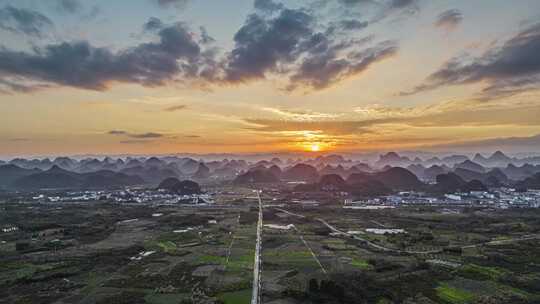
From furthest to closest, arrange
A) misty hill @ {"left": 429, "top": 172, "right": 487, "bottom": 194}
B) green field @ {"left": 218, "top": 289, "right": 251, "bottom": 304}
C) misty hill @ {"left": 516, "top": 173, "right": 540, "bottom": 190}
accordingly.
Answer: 1. misty hill @ {"left": 516, "top": 173, "right": 540, "bottom": 190}
2. misty hill @ {"left": 429, "top": 172, "right": 487, "bottom": 194}
3. green field @ {"left": 218, "top": 289, "right": 251, "bottom": 304}

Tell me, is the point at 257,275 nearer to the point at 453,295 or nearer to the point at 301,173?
the point at 453,295

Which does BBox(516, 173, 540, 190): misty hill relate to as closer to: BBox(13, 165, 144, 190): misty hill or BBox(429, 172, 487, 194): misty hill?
BBox(429, 172, 487, 194): misty hill

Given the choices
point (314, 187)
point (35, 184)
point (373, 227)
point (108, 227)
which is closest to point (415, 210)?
Answer: point (373, 227)

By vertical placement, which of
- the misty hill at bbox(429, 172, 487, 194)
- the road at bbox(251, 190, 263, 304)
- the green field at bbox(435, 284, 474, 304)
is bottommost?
the road at bbox(251, 190, 263, 304)

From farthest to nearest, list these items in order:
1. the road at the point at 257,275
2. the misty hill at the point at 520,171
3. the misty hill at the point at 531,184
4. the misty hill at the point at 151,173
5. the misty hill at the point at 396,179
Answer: the misty hill at the point at 151,173, the misty hill at the point at 520,171, the misty hill at the point at 396,179, the misty hill at the point at 531,184, the road at the point at 257,275

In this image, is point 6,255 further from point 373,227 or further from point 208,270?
point 373,227

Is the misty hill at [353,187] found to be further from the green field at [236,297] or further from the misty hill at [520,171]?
the misty hill at [520,171]

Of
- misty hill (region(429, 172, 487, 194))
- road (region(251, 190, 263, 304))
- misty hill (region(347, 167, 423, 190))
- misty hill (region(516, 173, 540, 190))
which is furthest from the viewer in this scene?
misty hill (region(347, 167, 423, 190))

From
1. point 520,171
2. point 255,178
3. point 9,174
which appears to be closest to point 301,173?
point 255,178

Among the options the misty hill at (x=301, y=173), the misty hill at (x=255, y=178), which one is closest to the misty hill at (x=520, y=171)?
the misty hill at (x=301, y=173)

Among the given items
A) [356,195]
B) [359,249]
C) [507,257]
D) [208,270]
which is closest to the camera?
[208,270]

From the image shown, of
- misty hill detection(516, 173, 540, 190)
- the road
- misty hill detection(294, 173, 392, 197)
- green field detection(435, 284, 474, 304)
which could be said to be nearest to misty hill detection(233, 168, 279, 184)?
misty hill detection(294, 173, 392, 197)
